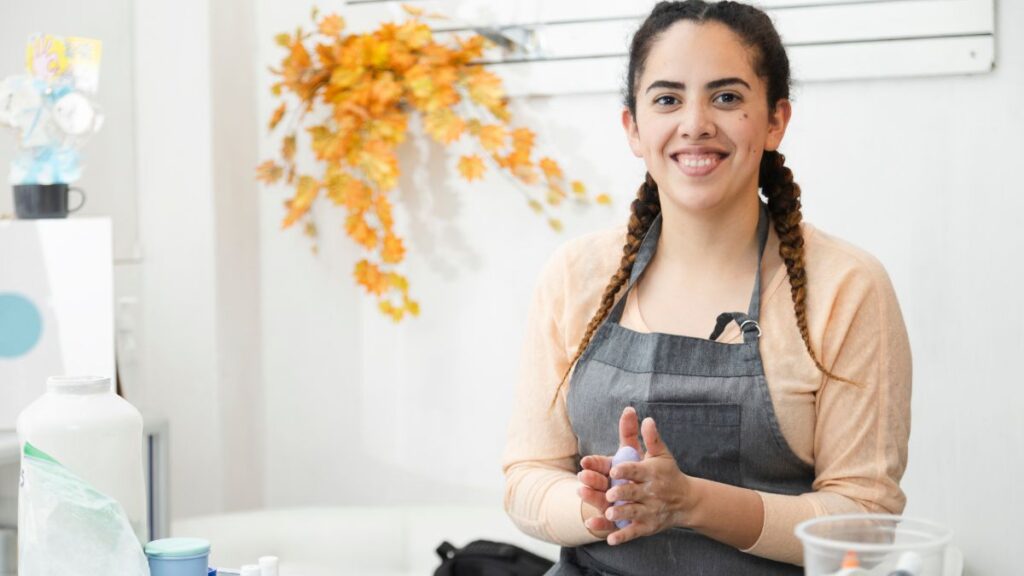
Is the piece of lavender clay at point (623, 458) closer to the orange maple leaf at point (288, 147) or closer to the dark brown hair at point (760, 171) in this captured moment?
the dark brown hair at point (760, 171)

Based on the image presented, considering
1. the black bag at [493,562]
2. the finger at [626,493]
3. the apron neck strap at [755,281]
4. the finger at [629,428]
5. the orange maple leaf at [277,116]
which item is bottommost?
the black bag at [493,562]

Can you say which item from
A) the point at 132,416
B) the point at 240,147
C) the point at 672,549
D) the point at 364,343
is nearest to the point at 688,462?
the point at 672,549

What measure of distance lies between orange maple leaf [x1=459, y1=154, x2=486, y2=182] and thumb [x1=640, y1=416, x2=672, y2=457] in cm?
154

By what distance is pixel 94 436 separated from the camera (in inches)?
48.9

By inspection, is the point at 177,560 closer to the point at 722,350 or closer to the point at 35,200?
the point at 722,350

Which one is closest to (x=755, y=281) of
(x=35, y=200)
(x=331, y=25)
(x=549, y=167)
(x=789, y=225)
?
(x=789, y=225)

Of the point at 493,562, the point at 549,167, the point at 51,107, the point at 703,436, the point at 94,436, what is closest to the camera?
the point at 94,436

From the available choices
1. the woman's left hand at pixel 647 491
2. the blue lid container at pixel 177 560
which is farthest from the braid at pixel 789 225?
the blue lid container at pixel 177 560

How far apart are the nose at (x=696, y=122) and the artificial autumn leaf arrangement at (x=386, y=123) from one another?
113cm

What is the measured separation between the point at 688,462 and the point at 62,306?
3.71ft

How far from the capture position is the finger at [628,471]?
1277 mm

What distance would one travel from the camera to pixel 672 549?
1602 millimetres

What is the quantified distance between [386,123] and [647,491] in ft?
5.47

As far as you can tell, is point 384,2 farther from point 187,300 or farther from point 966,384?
point 966,384
